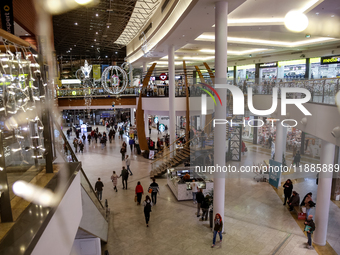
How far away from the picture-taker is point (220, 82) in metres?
7.30

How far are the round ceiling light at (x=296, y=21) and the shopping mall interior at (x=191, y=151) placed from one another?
0.25 feet

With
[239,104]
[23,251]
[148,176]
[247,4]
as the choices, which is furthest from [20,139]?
[148,176]

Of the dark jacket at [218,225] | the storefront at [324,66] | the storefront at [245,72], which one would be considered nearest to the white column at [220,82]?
the dark jacket at [218,225]

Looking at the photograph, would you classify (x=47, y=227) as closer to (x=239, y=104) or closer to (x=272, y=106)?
(x=239, y=104)

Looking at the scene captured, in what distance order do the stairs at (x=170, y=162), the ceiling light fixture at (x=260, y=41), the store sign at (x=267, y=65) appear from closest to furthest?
the stairs at (x=170, y=162) → the ceiling light fixture at (x=260, y=41) → the store sign at (x=267, y=65)

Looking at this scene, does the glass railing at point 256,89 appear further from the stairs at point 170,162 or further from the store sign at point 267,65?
the store sign at point 267,65

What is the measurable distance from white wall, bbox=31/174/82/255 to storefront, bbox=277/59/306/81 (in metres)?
15.9

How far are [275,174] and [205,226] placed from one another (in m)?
5.17

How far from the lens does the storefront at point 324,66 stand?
1431cm

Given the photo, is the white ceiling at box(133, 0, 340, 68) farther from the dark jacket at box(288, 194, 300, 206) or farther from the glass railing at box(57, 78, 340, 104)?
the dark jacket at box(288, 194, 300, 206)

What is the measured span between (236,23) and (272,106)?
3.97 m

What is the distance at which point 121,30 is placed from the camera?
890 inches

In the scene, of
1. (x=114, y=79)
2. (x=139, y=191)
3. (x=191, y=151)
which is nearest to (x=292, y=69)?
(x=191, y=151)

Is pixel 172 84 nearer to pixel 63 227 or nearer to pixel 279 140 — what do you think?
pixel 279 140
